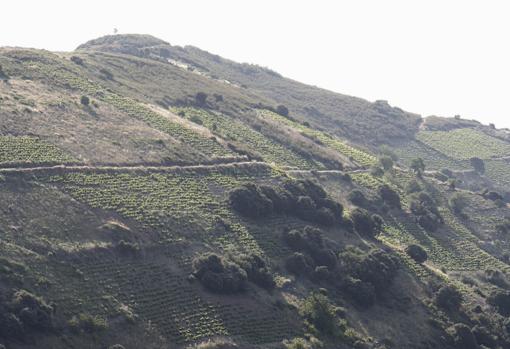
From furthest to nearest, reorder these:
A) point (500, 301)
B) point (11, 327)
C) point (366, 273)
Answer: point (500, 301) → point (366, 273) → point (11, 327)

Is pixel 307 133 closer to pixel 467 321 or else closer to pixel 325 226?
pixel 325 226

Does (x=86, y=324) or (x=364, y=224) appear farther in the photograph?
(x=364, y=224)

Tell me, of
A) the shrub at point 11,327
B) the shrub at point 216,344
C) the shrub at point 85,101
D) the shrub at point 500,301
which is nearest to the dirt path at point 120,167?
the shrub at point 85,101

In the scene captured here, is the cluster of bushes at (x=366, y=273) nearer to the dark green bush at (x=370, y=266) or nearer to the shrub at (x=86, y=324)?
the dark green bush at (x=370, y=266)

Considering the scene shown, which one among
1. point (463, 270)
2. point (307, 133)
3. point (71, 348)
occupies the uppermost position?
point (307, 133)

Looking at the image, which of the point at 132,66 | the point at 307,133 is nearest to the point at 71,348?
the point at 307,133

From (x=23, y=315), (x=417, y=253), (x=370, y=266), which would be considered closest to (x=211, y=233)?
(x=370, y=266)

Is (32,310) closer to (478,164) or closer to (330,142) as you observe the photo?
(330,142)
